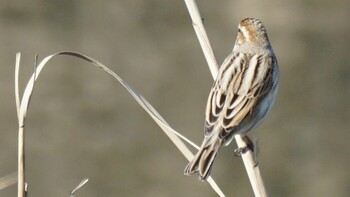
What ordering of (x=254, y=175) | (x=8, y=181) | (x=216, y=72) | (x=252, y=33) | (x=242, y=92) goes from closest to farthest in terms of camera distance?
(x=8, y=181)
(x=254, y=175)
(x=216, y=72)
(x=242, y=92)
(x=252, y=33)

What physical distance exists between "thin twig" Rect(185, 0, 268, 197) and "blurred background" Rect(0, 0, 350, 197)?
552 centimetres

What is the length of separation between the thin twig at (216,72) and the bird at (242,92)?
11 cm

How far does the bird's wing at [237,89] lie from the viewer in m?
5.43

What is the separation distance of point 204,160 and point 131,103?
6.06 meters

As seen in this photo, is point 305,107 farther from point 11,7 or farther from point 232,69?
point 232,69

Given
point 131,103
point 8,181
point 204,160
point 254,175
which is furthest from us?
point 131,103

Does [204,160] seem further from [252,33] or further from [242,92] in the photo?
[252,33]

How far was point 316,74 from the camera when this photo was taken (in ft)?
37.9

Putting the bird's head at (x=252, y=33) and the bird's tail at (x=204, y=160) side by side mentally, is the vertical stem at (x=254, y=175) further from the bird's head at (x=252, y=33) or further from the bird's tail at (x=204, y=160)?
the bird's head at (x=252, y=33)

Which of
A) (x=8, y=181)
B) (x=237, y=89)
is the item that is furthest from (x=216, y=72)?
(x=8, y=181)

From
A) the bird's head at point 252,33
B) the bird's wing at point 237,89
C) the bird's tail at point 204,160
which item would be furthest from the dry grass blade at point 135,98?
the bird's head at point 252,33

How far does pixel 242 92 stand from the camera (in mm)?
5652

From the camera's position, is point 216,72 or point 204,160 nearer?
point 204,160

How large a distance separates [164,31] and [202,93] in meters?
0.70
